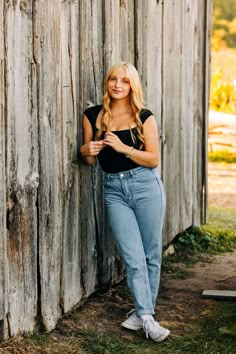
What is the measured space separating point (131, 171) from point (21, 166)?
80cm

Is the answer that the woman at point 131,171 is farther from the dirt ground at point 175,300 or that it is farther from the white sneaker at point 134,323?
the dirt ground at point 175,300

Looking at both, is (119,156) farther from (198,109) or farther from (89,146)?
(198,109)

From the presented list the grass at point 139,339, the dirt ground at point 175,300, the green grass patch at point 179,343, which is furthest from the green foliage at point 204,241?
the green grass patch at point 179,343

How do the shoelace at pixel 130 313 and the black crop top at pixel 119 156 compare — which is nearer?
the black crop top at pixel 119 156

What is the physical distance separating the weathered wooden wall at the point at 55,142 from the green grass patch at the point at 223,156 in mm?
5947

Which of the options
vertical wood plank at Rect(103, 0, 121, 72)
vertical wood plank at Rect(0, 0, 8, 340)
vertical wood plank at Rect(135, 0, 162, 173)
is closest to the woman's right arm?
vertical wood plank at Rect(103, 0, 121, 72)

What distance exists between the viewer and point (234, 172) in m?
12.6

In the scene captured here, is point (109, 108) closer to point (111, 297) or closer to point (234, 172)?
point (111, 297)

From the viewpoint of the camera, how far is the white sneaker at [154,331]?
219 inches

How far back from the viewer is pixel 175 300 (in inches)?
261

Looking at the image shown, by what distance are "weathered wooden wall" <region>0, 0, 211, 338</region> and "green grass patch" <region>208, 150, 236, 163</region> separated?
234 inches

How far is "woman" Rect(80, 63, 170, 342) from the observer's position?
5.58 meters

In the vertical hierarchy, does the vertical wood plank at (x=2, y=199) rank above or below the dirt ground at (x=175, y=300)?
above

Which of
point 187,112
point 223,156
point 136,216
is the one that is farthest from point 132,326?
point 223,156
